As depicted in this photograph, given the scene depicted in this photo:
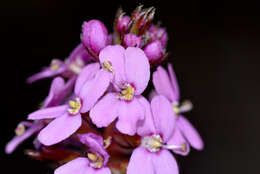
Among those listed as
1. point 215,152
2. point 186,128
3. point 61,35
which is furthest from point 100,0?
point 186,128

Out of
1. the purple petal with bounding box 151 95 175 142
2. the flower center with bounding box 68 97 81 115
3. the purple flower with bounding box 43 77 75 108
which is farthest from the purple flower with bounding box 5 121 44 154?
the purple petal with bounding box 151 95 175 142

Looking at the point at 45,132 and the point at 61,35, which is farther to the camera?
the point at 61,35

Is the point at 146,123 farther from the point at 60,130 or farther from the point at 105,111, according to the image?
the point at 60,130

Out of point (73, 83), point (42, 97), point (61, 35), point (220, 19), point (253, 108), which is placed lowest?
point (253, 108)

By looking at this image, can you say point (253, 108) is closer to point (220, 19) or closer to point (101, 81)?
point (220, 19)

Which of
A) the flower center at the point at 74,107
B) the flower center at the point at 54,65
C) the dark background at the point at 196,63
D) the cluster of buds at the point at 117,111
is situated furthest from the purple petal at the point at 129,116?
the dark background at the point at 196,63

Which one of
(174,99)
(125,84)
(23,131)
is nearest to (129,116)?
(125,84)
